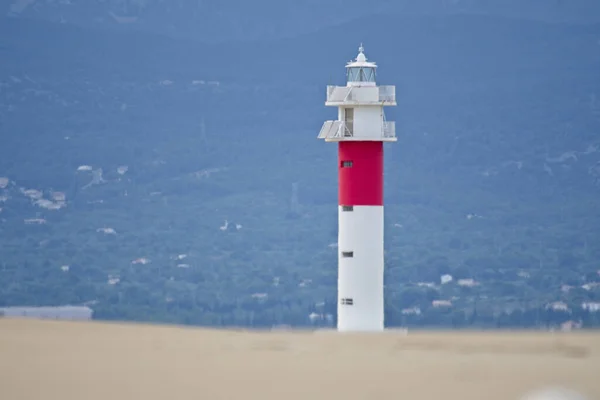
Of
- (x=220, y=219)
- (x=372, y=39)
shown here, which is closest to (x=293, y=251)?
(x=220, y=219)

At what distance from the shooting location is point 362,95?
27.6 m

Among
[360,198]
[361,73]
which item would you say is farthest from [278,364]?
[361,73]

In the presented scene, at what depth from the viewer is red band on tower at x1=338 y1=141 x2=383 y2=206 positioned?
26953mm

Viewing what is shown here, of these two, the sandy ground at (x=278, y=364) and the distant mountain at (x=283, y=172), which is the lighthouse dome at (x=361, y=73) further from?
the distant mountain at (x=283, y=172)

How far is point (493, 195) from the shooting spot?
125m

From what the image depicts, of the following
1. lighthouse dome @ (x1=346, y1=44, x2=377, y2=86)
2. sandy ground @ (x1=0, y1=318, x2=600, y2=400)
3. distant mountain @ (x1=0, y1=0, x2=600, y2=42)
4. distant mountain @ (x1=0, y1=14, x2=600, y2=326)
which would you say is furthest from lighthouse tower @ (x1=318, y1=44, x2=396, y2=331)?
distant mountain @ (x1=0, y1=0, x2=600, y2=42)

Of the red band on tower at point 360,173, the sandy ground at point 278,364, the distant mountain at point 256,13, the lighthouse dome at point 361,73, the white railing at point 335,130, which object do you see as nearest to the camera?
the sandy ground at point 278,364

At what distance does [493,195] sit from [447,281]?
26818 millimetres

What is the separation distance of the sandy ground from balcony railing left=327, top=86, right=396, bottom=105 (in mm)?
8578

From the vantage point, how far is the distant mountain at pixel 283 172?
98125mm

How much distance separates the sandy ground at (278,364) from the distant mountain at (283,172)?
200 feet

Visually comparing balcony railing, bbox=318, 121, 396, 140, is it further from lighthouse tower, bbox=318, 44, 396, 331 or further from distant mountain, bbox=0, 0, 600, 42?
distant mountain, bbox=0, 0, 600, 42

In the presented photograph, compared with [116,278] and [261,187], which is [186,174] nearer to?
[261,187]

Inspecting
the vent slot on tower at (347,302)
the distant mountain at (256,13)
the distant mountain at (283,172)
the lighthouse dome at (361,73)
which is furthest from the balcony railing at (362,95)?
the distant mountain at (256,13)
